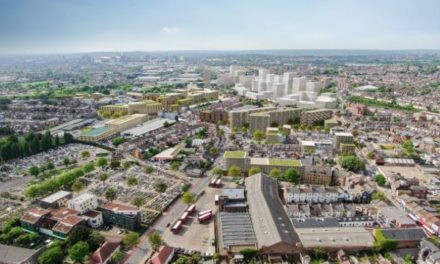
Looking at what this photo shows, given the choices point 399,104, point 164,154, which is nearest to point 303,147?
point 164,154

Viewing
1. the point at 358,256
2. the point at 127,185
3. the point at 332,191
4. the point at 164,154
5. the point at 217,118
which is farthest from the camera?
the point at 217,118

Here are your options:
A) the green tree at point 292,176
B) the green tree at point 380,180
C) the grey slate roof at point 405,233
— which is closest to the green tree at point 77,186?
the green tree at point 292,176

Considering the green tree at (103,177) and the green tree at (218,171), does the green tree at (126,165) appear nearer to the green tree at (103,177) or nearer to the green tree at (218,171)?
the green tree at (103,177)

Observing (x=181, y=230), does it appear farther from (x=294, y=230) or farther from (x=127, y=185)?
(x=127, y=185)

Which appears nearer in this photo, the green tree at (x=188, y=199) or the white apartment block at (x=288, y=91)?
the green tree at (x=188, y=199)

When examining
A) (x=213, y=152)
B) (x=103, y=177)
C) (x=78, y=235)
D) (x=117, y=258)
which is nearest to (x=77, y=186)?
(x=103, y=177)

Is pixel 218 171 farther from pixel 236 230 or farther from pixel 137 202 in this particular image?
pixel 236 230
